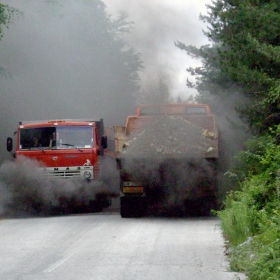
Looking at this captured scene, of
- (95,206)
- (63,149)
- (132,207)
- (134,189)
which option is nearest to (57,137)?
(63,149)

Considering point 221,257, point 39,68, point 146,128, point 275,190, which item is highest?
point 39,68

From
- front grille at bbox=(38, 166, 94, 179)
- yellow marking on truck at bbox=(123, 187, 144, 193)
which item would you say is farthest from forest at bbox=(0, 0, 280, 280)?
front grille at bbox=(38, 166, 94, 179)

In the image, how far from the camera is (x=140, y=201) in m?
18.0

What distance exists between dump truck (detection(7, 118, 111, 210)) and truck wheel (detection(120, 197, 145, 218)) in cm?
225

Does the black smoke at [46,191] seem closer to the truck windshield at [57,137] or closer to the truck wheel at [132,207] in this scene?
the truck windshield at [57,137]

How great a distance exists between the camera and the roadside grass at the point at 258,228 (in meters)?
8.62

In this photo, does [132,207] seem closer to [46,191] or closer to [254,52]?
[46,191]

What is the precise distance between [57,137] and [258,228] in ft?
32.3

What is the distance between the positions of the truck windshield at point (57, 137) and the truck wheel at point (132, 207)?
288 cm

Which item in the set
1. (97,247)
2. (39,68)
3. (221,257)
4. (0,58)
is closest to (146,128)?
(97,247)

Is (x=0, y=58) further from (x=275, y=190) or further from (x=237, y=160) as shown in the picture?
(x=275, y=190)

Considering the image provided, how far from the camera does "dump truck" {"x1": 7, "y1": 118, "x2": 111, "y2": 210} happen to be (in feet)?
65.8

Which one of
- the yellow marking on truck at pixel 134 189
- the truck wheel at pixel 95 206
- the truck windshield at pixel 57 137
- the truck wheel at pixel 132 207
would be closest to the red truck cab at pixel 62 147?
the truck windshield at pixel 57 137

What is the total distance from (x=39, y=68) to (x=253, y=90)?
62.5 feet
